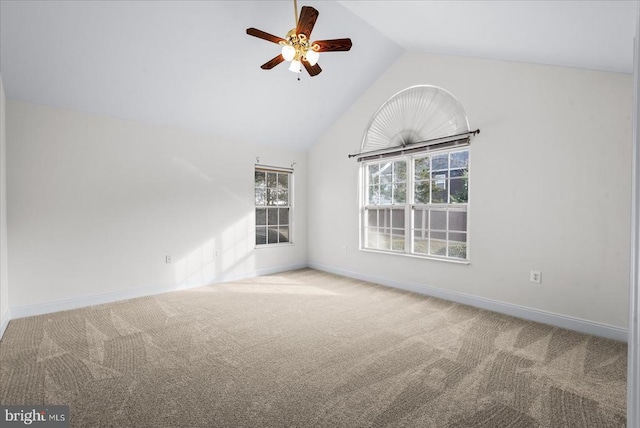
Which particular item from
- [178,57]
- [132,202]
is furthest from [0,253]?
[178,57]

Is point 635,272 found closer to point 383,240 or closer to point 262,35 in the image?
point 262,35

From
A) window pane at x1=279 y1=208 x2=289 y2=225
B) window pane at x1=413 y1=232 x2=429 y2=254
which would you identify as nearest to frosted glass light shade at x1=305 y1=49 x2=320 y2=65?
window pane at x1=413 y1=232 x2=429 y2=254

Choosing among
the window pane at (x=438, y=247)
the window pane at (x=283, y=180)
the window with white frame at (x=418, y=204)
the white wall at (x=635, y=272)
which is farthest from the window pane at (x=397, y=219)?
the white wall at (x=635, y=272)

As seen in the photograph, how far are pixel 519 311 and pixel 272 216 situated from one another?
4.06 meters

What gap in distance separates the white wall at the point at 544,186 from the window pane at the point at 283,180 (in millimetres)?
2704

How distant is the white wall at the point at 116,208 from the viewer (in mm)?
3602

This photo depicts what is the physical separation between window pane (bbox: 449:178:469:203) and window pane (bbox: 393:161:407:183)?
75 centimetres

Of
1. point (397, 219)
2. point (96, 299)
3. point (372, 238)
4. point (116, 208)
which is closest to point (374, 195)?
point (397, 219)

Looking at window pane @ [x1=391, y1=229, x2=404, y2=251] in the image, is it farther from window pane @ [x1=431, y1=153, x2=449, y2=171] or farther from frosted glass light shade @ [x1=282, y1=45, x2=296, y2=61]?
frosted glass light shade @ [x1=282, y1=45, x2=296, y2=61]

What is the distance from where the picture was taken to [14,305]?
11.5 ft

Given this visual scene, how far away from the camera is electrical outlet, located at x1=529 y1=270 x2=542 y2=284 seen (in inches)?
135

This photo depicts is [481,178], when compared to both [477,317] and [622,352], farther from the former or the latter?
[622,352]

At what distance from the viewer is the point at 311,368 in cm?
248

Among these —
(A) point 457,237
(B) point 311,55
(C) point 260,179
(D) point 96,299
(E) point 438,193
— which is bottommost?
(D) point 96,299
